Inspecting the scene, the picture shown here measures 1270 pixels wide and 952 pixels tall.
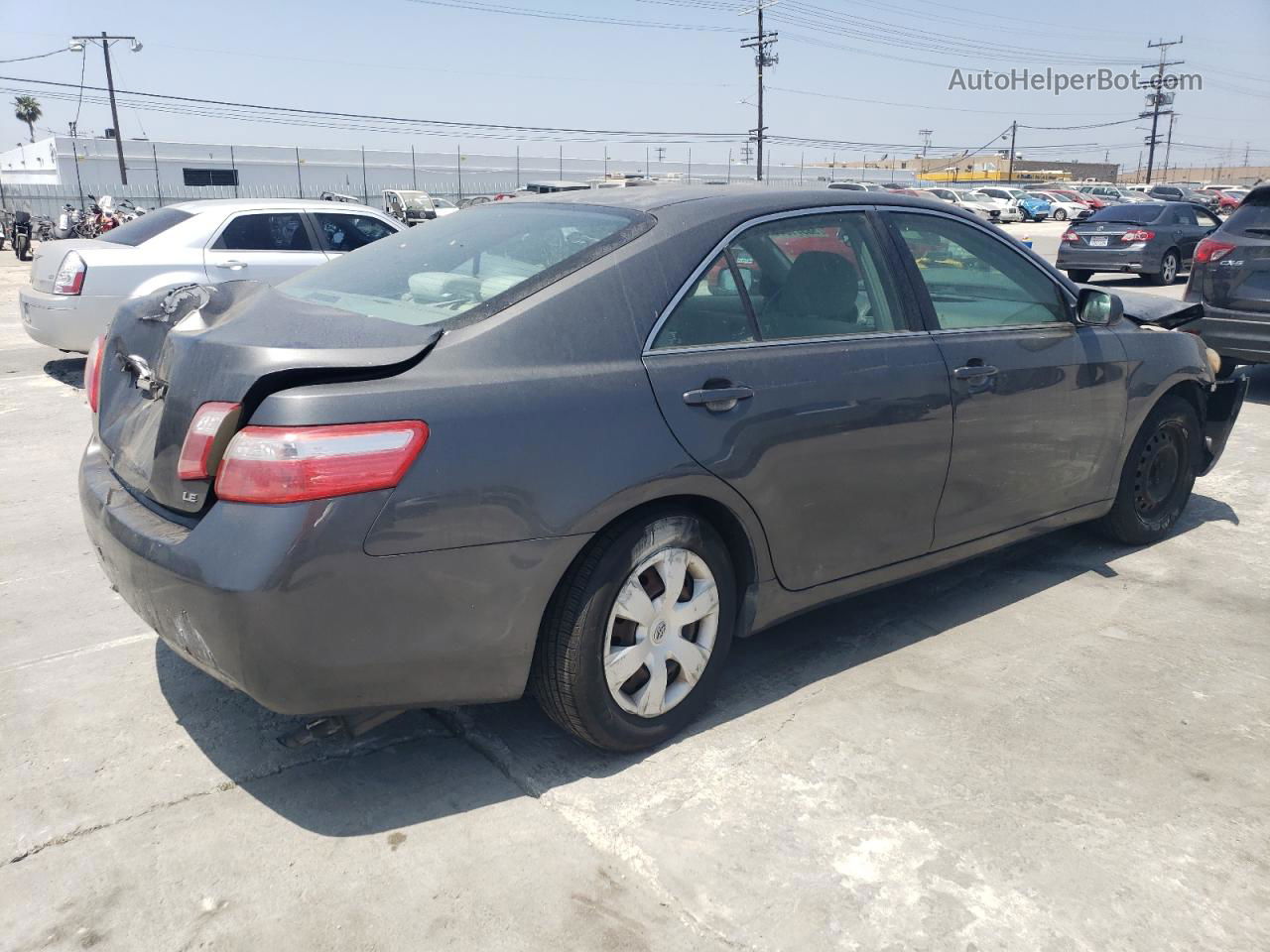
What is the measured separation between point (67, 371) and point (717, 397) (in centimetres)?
807

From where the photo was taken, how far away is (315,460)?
2404 mm

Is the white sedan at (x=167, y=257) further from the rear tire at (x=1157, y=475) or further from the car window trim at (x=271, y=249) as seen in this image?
the rear tire at (x=1157, y=475)

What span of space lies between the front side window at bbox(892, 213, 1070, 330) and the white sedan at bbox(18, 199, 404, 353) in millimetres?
5612

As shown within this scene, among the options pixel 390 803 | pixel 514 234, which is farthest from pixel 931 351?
pixel 390 803

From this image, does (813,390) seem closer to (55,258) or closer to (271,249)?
(271,249)

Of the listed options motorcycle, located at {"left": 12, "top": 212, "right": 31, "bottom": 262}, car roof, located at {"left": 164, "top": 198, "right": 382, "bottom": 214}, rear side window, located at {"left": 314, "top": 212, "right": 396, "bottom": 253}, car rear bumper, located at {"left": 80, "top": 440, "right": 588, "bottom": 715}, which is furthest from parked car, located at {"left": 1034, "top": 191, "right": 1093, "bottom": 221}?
car rear bumper, located at {"left": 80, "top": 440, "right": 588, "bottom": 715}

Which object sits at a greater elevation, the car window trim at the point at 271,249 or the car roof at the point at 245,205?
the car roof at the point at 245,205

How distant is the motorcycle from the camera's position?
24.3 meters

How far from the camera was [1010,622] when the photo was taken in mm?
4094

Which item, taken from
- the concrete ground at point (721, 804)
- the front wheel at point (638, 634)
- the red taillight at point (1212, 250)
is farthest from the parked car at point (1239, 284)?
the front wheel at point (638, 634)

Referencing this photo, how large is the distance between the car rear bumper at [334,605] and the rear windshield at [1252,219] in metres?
7.13

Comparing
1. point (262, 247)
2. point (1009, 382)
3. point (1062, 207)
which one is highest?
point (1062, 207)

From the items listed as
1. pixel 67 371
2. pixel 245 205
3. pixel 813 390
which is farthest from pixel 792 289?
pixel 67 371

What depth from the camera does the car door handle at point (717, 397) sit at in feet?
9.71
